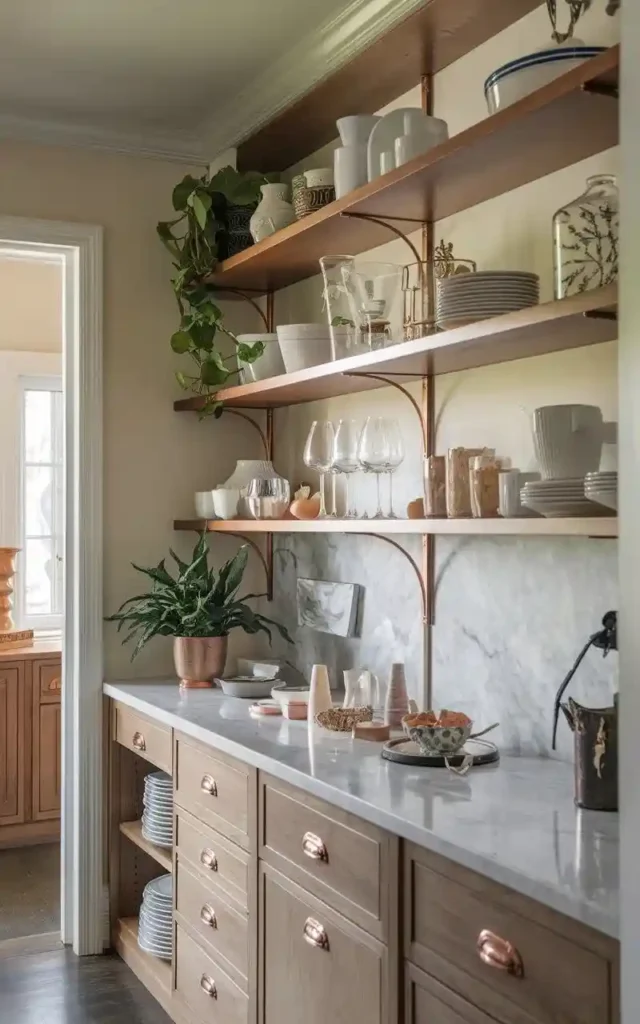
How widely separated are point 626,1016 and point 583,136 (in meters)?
1.56

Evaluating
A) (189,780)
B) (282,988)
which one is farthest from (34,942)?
(282,988)

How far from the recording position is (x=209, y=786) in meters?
2.70

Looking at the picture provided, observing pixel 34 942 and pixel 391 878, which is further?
pixel 34 942

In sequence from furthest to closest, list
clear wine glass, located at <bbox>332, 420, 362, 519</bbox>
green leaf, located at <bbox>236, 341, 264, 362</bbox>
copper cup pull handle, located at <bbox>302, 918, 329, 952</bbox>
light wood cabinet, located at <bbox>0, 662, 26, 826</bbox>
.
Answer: light wood cabinet, located at <bbox>0, 662, 26, 826</bbox>
green leaf, located at <bbox>236, 341, 264, 362</bbox>
clear wine glass, located at <bbox>332, 420, 362, 519</bbox>
copper cup pull handle, located at <bbox>302, 918, 329, 952</bbox>

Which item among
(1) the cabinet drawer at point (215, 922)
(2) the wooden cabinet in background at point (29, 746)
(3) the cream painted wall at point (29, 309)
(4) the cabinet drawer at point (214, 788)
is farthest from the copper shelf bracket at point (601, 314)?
(3) the cream painted wall at point (29, 309)

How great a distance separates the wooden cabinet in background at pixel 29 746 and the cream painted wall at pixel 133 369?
1.14 metres

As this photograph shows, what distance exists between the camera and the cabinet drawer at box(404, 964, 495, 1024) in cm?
169

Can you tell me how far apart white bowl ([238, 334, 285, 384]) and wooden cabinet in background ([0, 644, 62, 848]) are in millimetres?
1898

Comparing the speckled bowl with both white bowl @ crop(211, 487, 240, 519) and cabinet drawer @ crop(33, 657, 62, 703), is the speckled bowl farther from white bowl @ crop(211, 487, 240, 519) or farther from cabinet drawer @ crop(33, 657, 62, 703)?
cabinet drawer @ crop(33, 657, 62, 703)

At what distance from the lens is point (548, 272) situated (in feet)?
7.71

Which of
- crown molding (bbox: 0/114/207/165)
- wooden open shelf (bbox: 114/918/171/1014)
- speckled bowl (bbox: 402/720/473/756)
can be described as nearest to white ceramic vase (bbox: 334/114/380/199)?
crown molding (bbox: 0/114/207/165)

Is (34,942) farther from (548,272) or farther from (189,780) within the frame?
(548,272)

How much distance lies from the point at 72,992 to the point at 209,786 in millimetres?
995

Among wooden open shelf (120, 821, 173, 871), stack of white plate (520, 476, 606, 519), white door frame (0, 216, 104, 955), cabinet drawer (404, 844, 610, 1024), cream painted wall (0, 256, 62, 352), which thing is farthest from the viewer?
cream painted wall (0, 256, 62, 352)
